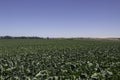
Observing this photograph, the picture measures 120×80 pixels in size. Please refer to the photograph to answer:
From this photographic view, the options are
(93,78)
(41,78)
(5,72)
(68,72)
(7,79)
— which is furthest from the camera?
(5,72)

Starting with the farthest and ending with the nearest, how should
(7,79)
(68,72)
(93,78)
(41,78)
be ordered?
(68,72)
(7,79)
(41,78)
(93,78)

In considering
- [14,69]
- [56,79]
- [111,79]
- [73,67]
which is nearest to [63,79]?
[56,79]

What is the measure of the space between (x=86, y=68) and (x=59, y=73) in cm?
146

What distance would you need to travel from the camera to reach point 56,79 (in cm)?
891

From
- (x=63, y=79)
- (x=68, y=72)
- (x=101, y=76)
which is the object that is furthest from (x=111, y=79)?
(x=68, y=72)

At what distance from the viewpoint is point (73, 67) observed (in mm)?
12625

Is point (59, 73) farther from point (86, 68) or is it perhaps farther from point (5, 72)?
point (5, 72)

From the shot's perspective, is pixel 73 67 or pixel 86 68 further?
pixel 73 67

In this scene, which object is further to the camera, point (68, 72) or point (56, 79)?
point (68, 72)

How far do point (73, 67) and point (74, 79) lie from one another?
12.2 feet

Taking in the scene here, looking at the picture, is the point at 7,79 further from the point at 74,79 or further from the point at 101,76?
the point at 101,76

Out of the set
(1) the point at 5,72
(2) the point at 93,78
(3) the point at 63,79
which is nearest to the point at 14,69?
(1) the point at 5,72

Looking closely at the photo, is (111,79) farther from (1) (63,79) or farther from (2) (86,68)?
(2) (86,68)

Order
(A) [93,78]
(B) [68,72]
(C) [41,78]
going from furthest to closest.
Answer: (B) [68,72] < (C) [41,78] < (A) [93,78]
